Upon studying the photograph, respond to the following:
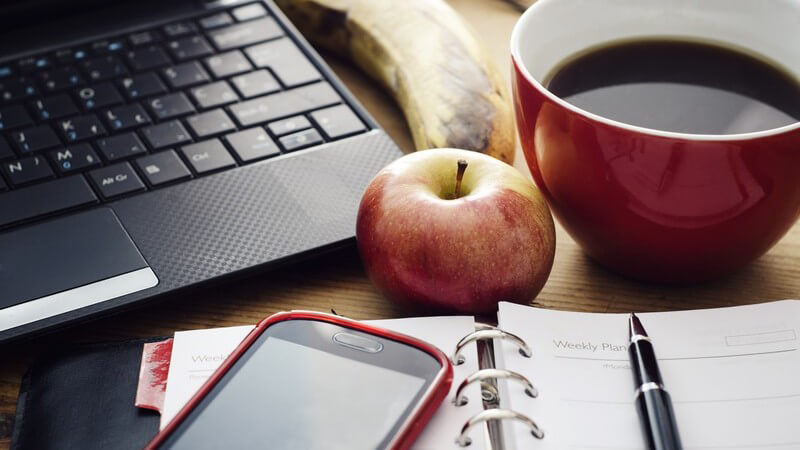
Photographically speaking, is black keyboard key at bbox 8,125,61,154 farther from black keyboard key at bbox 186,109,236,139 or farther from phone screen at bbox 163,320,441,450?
phone screen at bbox 163,320,441,450

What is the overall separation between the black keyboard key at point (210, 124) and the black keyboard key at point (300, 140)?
43mm

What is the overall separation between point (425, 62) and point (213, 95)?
0.18 m

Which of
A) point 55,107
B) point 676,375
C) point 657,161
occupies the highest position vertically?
point 55,107

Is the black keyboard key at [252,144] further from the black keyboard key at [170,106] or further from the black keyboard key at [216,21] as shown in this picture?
the black keyboard key at [216,21]

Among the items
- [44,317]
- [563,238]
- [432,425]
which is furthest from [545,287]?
[44,317]

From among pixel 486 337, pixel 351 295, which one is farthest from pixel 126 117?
pixel 486 337

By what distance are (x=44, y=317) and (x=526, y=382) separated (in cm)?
28

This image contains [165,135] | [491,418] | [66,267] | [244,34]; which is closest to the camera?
[491,418]

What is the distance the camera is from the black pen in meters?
0.41

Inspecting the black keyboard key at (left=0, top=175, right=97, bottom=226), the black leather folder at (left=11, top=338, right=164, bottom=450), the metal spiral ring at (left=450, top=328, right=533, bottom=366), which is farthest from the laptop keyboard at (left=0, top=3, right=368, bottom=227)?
the metal spiral ring at (left=450, top=328, right=533, bottom=366)

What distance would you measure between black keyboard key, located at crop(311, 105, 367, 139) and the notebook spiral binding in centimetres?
21

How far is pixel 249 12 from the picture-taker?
75 centimetres

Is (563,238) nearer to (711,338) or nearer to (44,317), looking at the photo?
(711,338)

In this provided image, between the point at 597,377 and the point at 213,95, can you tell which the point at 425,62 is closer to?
the point at 213,95
